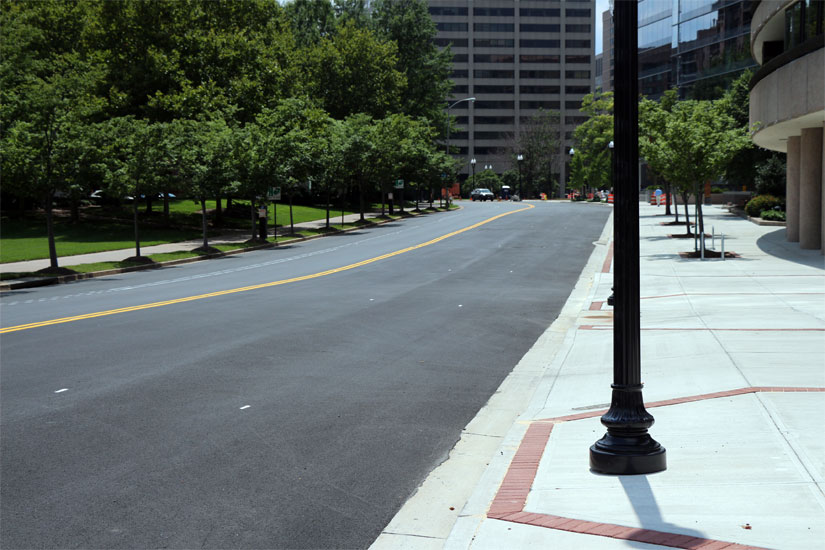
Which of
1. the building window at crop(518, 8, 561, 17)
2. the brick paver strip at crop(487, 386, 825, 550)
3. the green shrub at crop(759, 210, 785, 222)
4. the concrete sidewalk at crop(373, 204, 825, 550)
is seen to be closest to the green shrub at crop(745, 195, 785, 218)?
the green shrub at crop(759, 210, 785, 222)

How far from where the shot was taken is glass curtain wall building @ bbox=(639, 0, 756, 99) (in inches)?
2859

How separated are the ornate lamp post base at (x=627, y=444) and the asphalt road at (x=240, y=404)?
4.87 ft

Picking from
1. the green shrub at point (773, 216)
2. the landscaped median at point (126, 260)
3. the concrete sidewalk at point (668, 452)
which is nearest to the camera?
the concrete sidewalk at point (668, 452)

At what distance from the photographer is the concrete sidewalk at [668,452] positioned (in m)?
4.98

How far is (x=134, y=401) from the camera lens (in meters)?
9.01

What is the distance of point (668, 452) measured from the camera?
652 centimetres

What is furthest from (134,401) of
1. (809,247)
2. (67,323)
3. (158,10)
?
(158,10)

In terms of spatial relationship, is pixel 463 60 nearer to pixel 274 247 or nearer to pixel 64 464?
pixel 274 247

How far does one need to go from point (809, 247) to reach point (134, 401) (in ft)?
82.8

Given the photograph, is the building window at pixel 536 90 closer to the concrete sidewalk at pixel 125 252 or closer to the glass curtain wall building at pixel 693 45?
the glass curtain wall building at pixel 693 45

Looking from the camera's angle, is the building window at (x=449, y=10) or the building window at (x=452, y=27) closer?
the building window at (x=449, y=10)

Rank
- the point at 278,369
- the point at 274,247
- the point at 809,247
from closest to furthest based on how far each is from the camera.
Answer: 1. the point at 278,369
2. the point at 809,247
3. the point at 274,247

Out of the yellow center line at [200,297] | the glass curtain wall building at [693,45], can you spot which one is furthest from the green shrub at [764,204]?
the glass curtain wall building at [693,45]

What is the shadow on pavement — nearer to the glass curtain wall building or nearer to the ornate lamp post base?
the ornate lamp post base
